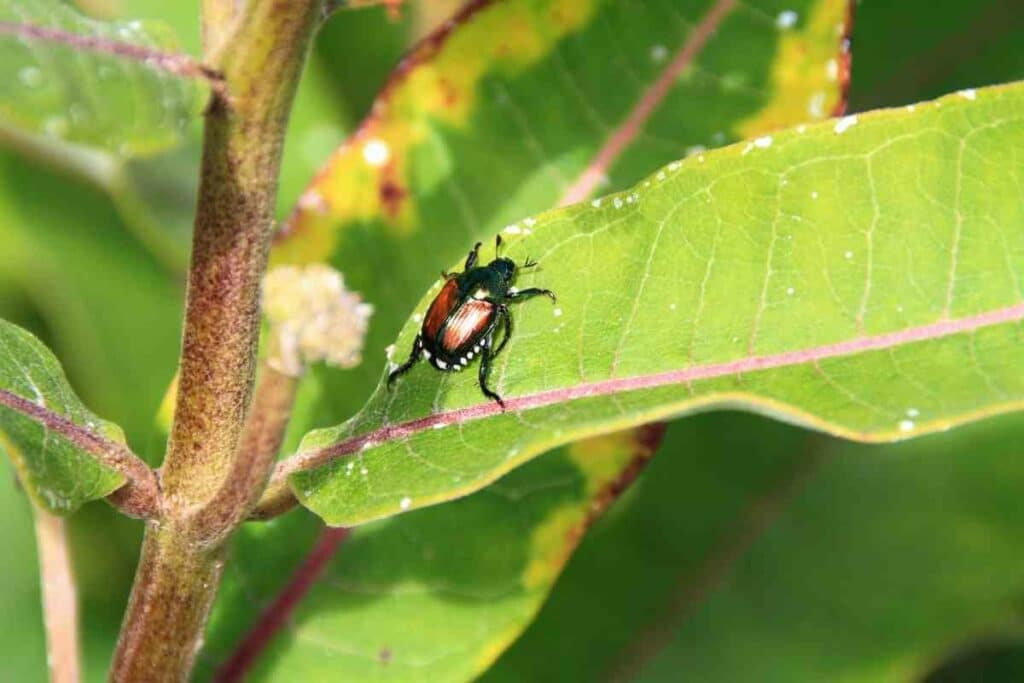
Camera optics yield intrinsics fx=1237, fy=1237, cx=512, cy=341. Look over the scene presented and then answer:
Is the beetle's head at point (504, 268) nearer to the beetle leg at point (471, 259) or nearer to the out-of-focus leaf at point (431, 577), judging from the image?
the beetle leg at point (471, 259)

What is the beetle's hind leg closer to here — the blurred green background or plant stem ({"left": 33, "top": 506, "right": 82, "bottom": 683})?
plant stem ({"left": 33, "top": 506, "right": 82, "bottom": 683})

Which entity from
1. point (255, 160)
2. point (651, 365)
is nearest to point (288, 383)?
point (255, 160)

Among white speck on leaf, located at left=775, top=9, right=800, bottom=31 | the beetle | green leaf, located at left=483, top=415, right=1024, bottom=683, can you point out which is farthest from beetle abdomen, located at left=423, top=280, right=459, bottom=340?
green leaf, located at left=483, top=415, right=1024, bottom=683

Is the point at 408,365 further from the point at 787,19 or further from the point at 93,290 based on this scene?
the point at 93,290

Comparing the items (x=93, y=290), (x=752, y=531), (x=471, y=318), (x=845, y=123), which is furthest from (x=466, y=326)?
(x=93, y=290)

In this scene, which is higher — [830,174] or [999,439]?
[999,439]

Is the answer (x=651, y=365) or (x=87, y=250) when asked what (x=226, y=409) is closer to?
(x=651, y=365)

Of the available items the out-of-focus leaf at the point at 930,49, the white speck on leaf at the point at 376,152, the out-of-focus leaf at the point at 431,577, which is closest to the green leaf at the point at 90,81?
the white speck on leaf at the point at 376,152
